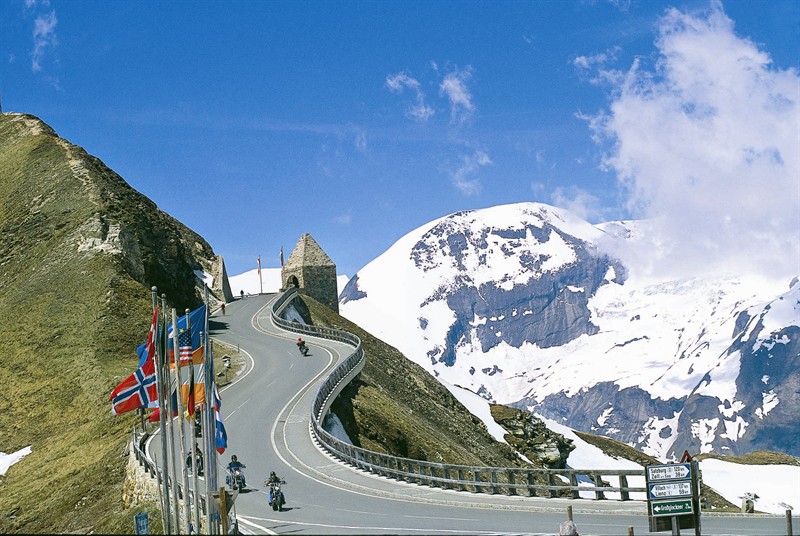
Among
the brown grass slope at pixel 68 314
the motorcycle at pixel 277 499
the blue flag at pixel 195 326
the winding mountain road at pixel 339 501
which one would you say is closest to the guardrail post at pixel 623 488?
the winding mountain road at pixel 339 501

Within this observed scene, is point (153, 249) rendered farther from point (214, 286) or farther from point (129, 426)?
point (129, 426)

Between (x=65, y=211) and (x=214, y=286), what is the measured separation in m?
26.4

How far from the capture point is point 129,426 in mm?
47125

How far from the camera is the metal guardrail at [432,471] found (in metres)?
30.0

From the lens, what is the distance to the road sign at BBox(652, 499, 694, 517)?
67.3 feet

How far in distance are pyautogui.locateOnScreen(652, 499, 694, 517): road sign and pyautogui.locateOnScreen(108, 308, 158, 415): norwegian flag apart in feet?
46.9

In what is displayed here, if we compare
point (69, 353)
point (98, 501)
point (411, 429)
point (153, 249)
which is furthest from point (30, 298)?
point (98, 501)

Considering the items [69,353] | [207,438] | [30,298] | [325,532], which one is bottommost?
[325,532]

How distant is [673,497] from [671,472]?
536 millimetres

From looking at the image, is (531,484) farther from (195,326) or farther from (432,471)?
(432,471)

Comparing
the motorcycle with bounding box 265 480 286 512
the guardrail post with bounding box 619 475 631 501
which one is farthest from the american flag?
the guardrail post with bounding box 619 475 631 501

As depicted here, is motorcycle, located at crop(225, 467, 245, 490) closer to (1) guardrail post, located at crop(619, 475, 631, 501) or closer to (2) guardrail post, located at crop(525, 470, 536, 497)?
(2) guardrail post, located at crop(525, 470, 536, 497)

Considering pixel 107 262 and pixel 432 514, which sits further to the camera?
pixel 107 262

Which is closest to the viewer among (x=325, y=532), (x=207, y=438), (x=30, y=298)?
(x=207, y=438)
